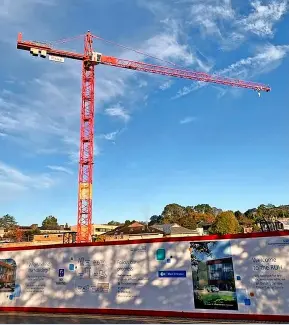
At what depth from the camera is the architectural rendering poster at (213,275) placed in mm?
11320

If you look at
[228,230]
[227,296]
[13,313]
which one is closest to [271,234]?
[227,296]

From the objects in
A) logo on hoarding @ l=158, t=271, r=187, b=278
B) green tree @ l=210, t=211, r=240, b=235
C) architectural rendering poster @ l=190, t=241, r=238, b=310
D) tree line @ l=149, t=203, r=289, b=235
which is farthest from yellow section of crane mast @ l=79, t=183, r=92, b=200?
architectural rendering poster @ l=190, t=241, r=238, b=310

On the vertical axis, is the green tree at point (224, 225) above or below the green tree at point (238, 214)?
below

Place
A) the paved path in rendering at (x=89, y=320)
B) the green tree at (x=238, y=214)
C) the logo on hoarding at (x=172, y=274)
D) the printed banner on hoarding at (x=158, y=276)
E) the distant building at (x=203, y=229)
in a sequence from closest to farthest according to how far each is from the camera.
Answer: the printed banner on hoarding at (x=158, y=276) < the paved path in rendering at (x=89, y=320) < the logo on hoarding at (x=172, y=274) < the distant building at (x=203, y=229) < the green tree at (x=238, y=214)

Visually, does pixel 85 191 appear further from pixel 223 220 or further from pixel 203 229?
pixel 203 229

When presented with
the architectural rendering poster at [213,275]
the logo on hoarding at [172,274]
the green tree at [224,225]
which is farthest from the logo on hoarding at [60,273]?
the green tree at [224,225]

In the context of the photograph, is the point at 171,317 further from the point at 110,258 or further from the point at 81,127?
the point at 81,127

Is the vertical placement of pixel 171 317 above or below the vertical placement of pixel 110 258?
below

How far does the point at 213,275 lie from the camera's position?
11672 millimetres

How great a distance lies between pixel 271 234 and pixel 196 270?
2.91 meters

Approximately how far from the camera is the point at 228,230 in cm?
7975

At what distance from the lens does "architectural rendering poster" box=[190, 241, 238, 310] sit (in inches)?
446

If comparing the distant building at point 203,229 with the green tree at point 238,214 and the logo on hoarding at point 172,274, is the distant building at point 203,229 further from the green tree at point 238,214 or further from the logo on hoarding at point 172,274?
the logo on hoarding at point 172,274

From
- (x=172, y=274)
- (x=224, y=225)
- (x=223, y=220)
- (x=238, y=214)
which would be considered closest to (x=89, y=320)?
(x=172, y=274)
